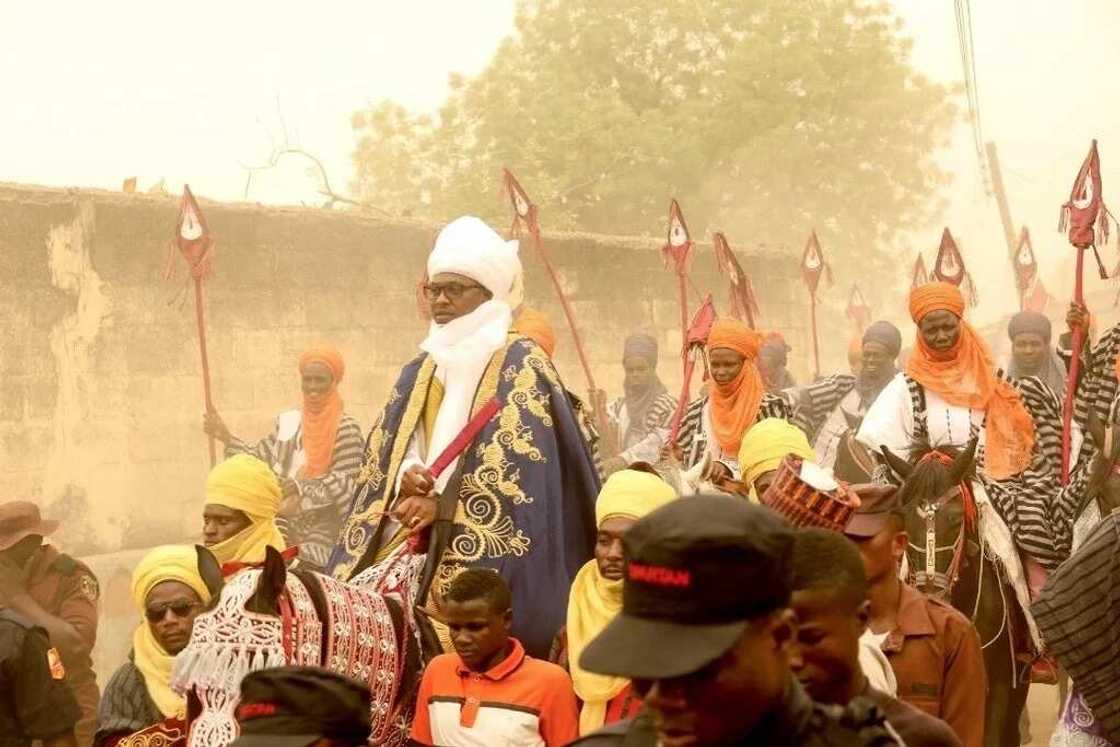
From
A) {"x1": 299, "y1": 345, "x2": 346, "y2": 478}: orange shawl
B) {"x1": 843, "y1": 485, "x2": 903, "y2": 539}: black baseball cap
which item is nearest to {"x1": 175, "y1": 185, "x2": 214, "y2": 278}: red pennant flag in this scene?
{"x1": 299, "y1": 345, "x2": 346, "y2": 478}: orange shawl

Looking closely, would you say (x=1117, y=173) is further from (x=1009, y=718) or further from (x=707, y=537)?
(x=707, y=537)

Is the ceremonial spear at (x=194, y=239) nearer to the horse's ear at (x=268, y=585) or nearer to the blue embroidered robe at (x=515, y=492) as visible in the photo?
the blue embroidered robe at (x=515, y=492)

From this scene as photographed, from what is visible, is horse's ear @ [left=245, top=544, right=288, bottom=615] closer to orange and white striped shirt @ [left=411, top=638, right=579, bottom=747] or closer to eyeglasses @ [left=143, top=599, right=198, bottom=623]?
orange and white striped shirt @ [left=411, top=638, right=579, bottom=747]

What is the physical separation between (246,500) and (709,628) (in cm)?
450

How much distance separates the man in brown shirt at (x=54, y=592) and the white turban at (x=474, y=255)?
8.50 ft

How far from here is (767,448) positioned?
7.20 m

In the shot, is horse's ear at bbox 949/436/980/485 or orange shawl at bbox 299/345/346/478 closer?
horse's ear at bbox 949/436/980/485

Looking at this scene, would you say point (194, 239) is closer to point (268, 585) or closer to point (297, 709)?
point (268, 585)

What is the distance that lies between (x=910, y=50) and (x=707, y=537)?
99.5 feet

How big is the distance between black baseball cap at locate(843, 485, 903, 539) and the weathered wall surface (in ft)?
31.6

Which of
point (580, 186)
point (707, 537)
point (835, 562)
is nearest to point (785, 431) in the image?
point (835, 562)

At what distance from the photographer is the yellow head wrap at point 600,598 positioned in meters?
5.84

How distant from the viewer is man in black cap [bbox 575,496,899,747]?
265 cm

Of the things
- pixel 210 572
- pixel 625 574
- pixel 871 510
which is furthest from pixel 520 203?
pixel 625 574
